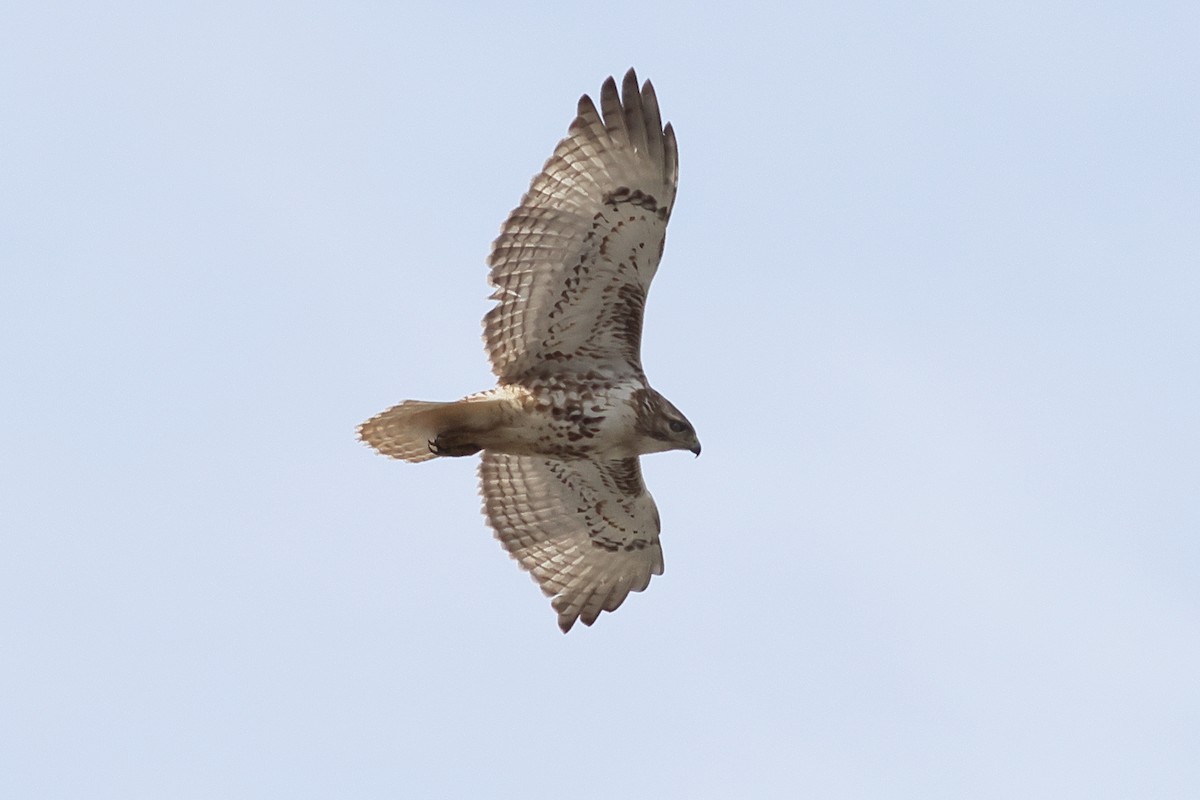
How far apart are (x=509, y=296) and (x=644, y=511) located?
78.2 inches

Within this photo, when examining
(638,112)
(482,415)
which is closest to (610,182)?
(638,112)

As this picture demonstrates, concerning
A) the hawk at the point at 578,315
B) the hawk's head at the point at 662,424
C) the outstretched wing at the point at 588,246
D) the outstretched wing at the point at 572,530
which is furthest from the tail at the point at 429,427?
the outstretched wing at the point at 572,530

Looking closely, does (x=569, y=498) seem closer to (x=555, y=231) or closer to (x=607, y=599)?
(x=607, y=599)

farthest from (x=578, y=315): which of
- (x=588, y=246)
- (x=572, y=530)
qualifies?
(x=572, y=530)

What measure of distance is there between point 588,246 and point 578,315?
48 cm

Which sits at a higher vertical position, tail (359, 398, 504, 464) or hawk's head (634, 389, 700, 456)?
hawk's head (634, 389, 700, 456)

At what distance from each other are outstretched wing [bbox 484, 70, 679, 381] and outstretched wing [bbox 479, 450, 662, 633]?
1.24m

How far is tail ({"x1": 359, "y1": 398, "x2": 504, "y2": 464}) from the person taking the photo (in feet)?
42.7

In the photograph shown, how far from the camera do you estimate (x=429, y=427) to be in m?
13.1

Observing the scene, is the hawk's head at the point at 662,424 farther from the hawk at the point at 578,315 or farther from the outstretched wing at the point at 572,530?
the outstretched wing at the point at 572,530

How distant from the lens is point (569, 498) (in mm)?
14625

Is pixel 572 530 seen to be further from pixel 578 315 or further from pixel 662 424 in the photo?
pixel 578 315

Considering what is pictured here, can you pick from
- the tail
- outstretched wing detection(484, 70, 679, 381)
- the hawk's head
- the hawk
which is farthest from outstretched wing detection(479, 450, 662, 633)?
the tail

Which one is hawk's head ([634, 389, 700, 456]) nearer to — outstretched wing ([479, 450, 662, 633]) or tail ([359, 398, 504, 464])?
tail ([359, 398, 504, 464])
